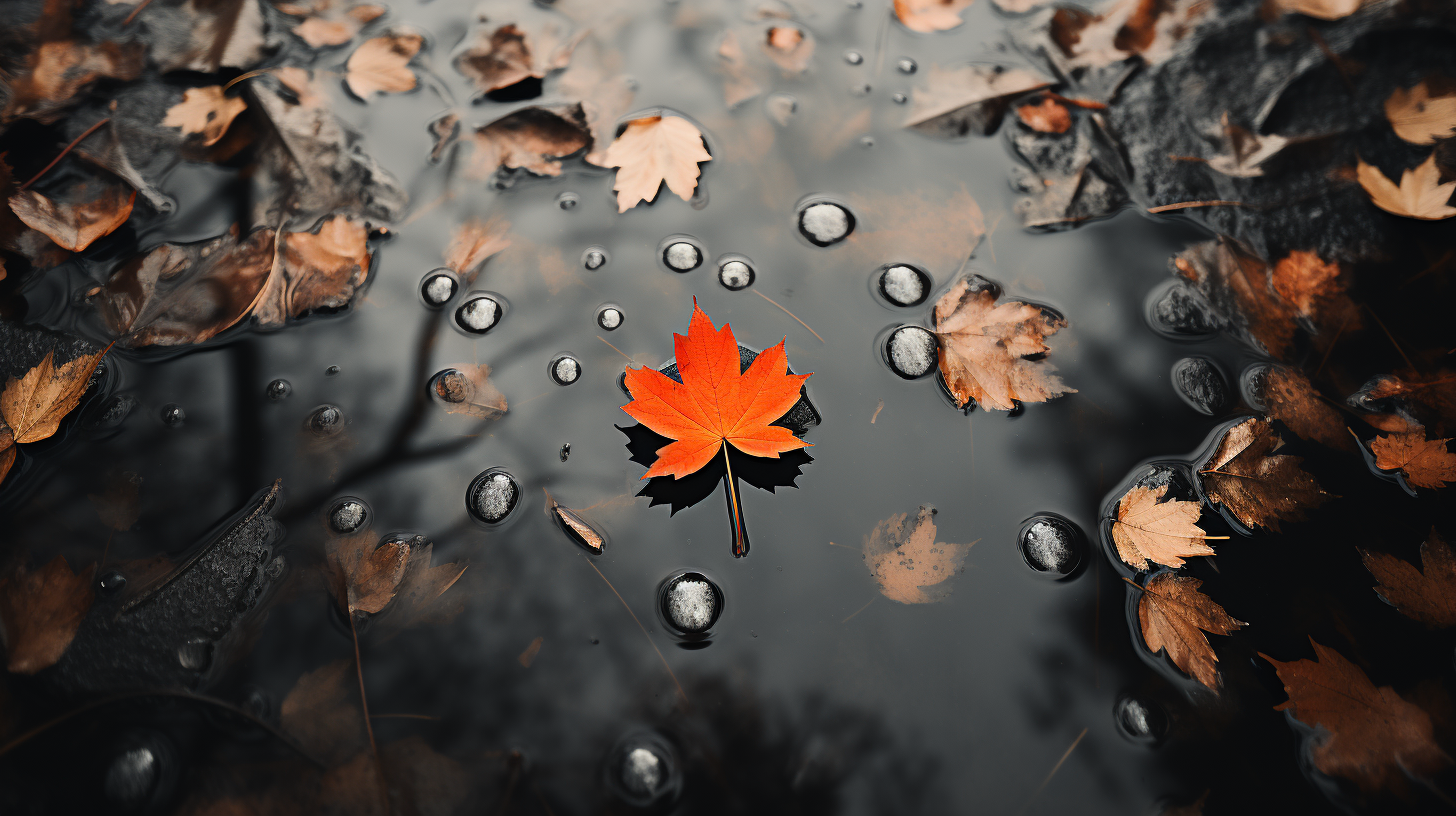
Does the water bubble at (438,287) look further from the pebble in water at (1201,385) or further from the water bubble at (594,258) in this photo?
the pebble in water at (1201,385)

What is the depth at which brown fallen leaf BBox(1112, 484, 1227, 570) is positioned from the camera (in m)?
1.07

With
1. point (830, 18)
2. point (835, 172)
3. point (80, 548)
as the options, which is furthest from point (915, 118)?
point (80, 548)

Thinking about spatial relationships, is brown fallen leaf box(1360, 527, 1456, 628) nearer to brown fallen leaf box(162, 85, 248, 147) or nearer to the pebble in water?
the pebble in water

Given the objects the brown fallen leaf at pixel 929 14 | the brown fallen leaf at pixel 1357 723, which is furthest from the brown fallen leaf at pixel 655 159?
the brown fallen leaf at pixel 1357 723

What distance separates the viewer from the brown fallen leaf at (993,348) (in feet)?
3.93

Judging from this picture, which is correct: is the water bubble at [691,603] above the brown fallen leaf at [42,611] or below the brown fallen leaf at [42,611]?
above

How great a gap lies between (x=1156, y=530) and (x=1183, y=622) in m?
0.15

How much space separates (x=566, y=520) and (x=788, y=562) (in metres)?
0.39

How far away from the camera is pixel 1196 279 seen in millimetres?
1312

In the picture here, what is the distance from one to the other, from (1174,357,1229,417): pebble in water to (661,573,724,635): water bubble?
0.95m

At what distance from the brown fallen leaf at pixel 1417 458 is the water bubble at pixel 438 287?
175 centimetres

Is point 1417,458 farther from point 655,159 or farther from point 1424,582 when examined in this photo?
point 655,159

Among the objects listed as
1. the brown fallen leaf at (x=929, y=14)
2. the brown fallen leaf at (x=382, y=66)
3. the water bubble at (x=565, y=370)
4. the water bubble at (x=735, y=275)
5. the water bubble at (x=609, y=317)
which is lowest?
the water bubble at (x=565, y=370)

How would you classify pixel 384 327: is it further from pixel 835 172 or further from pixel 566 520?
pixel 835 172
